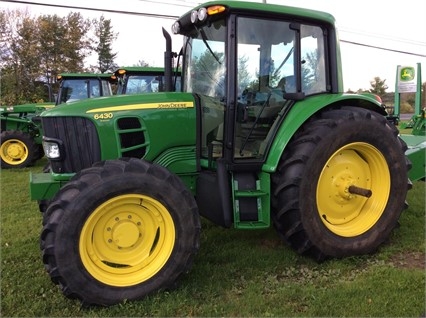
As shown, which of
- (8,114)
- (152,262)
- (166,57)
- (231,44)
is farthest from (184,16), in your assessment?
(8,114)

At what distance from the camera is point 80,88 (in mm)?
10438

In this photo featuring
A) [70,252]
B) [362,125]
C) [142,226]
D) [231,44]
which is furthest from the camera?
[362,125]

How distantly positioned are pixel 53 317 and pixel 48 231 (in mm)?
596

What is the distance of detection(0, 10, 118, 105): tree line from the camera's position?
28281 millimetres

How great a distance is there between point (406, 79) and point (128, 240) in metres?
23.1

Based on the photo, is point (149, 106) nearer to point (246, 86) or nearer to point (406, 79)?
point (246, 86)

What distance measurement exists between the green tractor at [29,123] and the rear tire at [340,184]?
23.9 ft

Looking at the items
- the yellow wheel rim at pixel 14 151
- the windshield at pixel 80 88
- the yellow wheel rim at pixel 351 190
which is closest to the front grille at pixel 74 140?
the yellow wheel rim at pixel 351 190

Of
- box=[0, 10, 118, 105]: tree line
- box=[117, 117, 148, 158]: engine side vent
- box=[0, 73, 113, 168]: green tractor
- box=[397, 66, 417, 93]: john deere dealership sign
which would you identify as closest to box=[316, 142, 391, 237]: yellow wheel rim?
box=[117, 117, 148, 158]: engine side vent

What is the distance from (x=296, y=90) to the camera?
12.4ft

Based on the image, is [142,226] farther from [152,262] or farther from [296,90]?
[296,90]

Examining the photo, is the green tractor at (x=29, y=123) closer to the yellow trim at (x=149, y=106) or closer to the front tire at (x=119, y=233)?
the yellow trim at (x=149, y=106)

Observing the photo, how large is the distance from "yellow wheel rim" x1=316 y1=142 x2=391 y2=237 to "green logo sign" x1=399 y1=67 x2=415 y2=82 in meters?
21.0

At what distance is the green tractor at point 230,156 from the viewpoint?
3.06m
